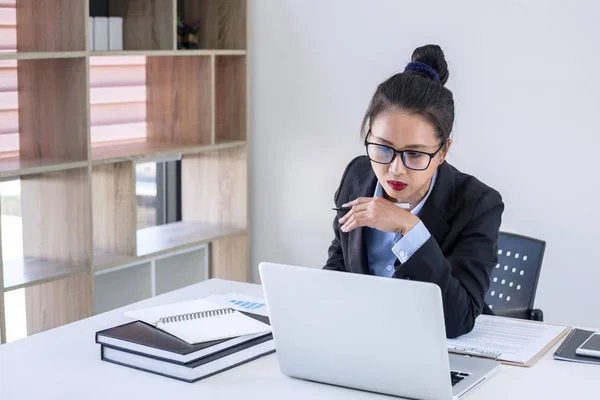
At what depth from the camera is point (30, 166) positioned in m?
2.91

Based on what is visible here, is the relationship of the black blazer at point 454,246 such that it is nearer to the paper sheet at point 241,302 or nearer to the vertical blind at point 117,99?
the paper sheet at point 241,302

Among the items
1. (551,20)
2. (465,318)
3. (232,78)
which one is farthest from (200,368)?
(232,78)

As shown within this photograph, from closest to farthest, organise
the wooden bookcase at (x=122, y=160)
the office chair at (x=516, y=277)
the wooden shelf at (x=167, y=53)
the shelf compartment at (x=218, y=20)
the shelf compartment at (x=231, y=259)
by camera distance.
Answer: the office chair at (x=516, y=277) < the wooden bookcase at (x=122, y=160) < the wooden shelf at (x=167, y=53) < the shelf compartment at (x=218, y=20) < the shelf compartment at (x=231, y=259)

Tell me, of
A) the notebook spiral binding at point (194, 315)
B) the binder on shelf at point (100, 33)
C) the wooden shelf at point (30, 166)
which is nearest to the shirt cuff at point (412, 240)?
the notebook spiral binding at point (194, 315)

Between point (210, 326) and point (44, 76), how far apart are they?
1626 millimetres

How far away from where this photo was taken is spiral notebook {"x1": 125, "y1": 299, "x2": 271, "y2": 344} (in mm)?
1760

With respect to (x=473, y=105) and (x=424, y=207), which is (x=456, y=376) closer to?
(x=424, y=207)

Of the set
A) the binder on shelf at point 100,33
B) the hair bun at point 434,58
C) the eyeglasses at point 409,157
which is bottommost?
the eyeglasses at point 409,157

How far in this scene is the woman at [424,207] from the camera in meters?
1.83

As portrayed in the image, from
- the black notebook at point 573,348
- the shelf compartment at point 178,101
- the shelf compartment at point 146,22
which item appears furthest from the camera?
the shelf compartment at point 178,101

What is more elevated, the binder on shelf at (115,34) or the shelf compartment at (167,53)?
the binder on shelf at (115,34)

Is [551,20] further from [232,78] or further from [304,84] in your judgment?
[232,78]

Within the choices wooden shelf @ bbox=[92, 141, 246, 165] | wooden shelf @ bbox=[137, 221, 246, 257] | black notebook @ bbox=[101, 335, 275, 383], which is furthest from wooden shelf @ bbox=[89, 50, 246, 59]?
black notebook @ bbox=[101, 335, 275, 383]

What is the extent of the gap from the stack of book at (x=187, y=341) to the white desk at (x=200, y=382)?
0.8 inches
